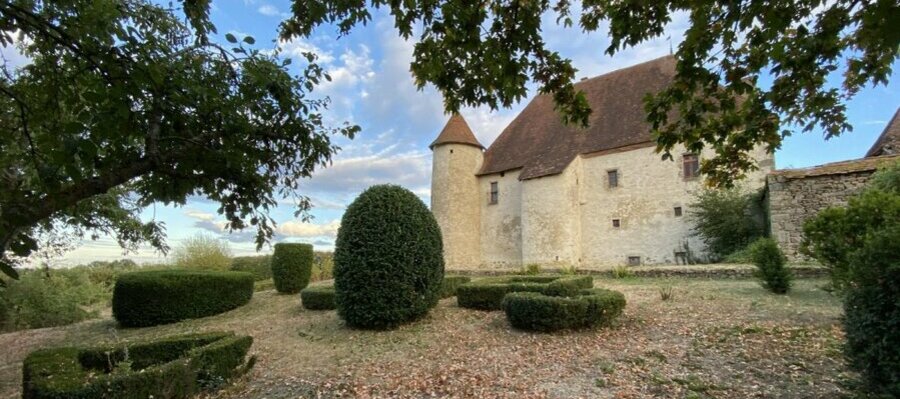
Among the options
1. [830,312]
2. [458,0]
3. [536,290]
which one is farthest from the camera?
[536,290]

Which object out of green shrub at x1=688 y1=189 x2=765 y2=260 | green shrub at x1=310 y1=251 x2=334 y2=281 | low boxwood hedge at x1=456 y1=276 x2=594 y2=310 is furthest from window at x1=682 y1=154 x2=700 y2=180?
green shrub at x1=310 y1=251 x2=334 y2=281

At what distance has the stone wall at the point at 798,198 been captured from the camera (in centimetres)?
1183

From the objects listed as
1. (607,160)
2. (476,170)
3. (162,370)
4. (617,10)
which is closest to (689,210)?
(607,160)

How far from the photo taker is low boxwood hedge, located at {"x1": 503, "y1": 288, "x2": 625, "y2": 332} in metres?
6.21

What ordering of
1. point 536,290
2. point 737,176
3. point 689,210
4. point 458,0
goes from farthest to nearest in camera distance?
point 689,210, point 536,290, point 737,176, point 458,0

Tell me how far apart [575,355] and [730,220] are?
12.6 metres

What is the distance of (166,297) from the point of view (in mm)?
9555

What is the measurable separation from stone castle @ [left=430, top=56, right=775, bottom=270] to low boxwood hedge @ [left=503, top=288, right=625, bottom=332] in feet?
39.3

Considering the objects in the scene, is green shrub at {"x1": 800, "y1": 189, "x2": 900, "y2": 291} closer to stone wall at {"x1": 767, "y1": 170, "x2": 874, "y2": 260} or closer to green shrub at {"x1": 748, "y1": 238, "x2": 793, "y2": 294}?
green shrub at {"x1": 748, "y1": 238, "x2": 793, "y2": 294}

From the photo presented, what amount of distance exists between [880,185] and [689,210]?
7729 millimetres

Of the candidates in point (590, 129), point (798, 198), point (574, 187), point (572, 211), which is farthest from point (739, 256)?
point (590, 129)

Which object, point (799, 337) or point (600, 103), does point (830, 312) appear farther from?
point (600, 103)

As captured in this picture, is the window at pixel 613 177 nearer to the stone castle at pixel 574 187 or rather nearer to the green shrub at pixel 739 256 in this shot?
the stone castle at pixel 574 187

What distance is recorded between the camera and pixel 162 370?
4238 mm
